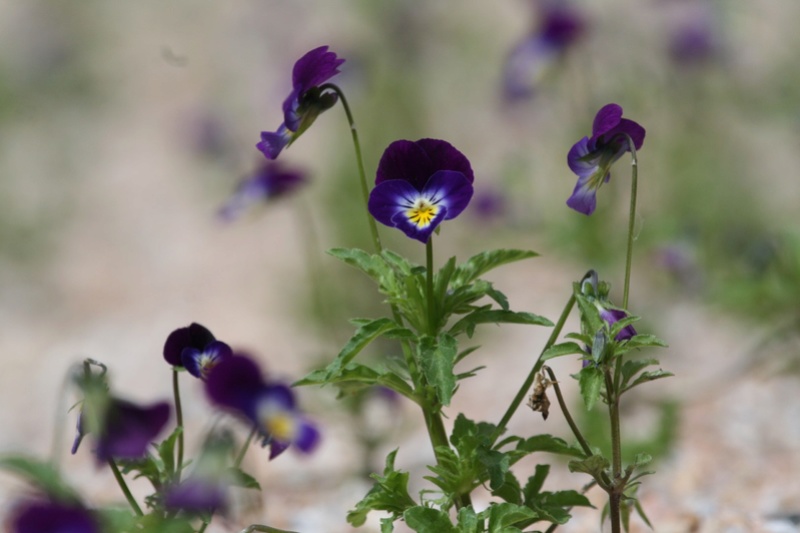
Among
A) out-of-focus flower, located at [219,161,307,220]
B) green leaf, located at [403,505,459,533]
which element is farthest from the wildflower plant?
out-of-focus flower, located at [219,161,307,220]

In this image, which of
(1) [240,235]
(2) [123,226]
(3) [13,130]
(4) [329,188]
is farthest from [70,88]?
(4) [329,188]

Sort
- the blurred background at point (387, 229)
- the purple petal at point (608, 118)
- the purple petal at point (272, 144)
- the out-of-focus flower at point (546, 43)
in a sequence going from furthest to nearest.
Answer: the out-of-focus flower at point (546, 43)
the blurred background at point (387, 229)
the purple petal at point (272, 144)
the purple petal at point (608, 118)

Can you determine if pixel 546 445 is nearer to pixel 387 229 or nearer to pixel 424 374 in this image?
pixel 424 374

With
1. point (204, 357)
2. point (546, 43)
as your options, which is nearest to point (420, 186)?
point (204, 357)

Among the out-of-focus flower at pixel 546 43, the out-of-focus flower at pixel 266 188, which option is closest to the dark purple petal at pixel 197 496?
the out-of-focus flower at pixel 266 188

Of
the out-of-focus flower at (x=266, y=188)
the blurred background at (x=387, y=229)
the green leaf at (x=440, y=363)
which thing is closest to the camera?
the green leaf at (x=440, y=363)

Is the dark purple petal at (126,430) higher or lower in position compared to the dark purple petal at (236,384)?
lower

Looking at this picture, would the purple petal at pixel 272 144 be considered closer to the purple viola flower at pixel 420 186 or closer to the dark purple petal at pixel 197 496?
the purple viola flower at pixel 420 186
